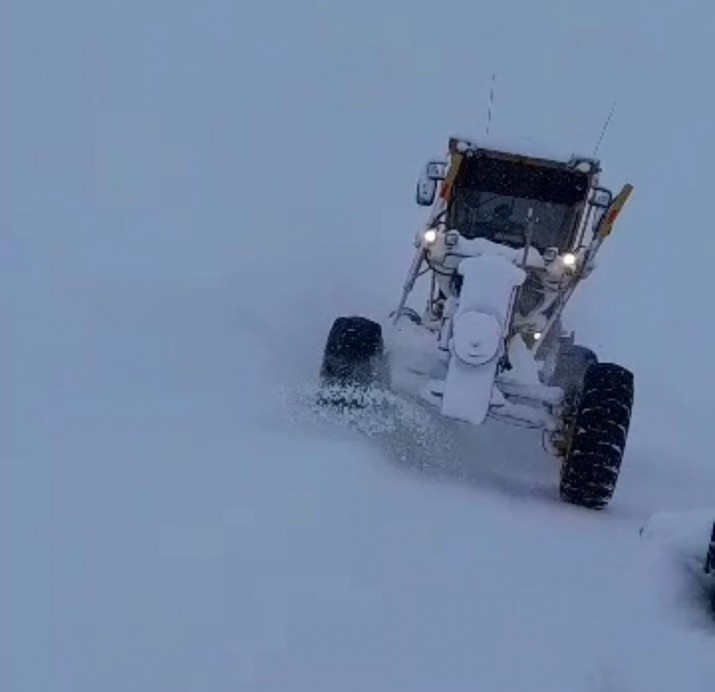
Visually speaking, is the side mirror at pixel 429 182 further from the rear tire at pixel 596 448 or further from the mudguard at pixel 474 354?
the rear tire at pixel 596 448

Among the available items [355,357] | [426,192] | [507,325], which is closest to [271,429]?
[355,357]

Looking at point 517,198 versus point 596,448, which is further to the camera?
point 517,198

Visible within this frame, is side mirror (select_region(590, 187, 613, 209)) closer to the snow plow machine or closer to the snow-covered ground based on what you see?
the snow plow machine

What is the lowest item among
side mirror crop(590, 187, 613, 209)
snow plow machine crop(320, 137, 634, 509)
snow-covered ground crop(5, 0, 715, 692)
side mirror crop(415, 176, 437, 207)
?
snow-covered ground crop(5, 0, 715, 692)

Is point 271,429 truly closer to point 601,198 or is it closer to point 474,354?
point 474,354

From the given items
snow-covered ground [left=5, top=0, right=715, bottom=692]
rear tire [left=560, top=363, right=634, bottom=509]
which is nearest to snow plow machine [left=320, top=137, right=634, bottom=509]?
rear tire [left=560, top=363, right=634, bottom=509]

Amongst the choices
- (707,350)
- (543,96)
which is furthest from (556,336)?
(543,96)
